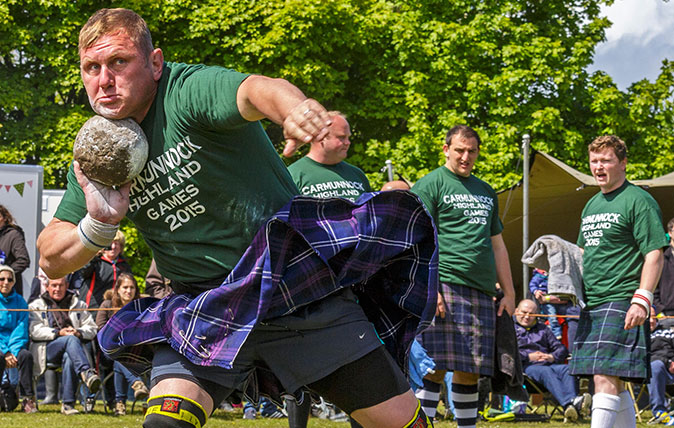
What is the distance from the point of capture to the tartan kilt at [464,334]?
230 inches

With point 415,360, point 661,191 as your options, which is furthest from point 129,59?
point 661,191

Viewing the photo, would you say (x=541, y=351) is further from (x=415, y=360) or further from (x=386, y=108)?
(x=386, y=108)

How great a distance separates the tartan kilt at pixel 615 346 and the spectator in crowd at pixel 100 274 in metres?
5.25

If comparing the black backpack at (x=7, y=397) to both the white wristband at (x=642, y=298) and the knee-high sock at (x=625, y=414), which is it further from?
the white wristband at (x=642, y=298)

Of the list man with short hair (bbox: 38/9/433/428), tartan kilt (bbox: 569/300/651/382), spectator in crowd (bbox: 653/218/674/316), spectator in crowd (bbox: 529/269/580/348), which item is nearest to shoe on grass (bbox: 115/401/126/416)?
spectator in crowd (bbox: 529/269/580/348)

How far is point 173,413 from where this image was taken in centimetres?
248

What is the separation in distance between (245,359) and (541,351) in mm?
7041

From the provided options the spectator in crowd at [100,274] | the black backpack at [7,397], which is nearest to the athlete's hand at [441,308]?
the spectator in crowd at [100,274]

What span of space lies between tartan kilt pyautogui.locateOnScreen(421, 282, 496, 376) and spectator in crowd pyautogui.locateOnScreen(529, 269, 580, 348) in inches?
164

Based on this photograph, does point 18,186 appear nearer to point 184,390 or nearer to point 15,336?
point 15,336

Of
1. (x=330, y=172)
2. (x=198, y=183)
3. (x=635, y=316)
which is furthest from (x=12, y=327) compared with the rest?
(x=198, y=183)

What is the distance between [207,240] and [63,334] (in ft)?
21.5

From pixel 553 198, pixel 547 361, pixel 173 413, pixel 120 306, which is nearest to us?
pixel 173 413

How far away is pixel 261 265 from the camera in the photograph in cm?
253
